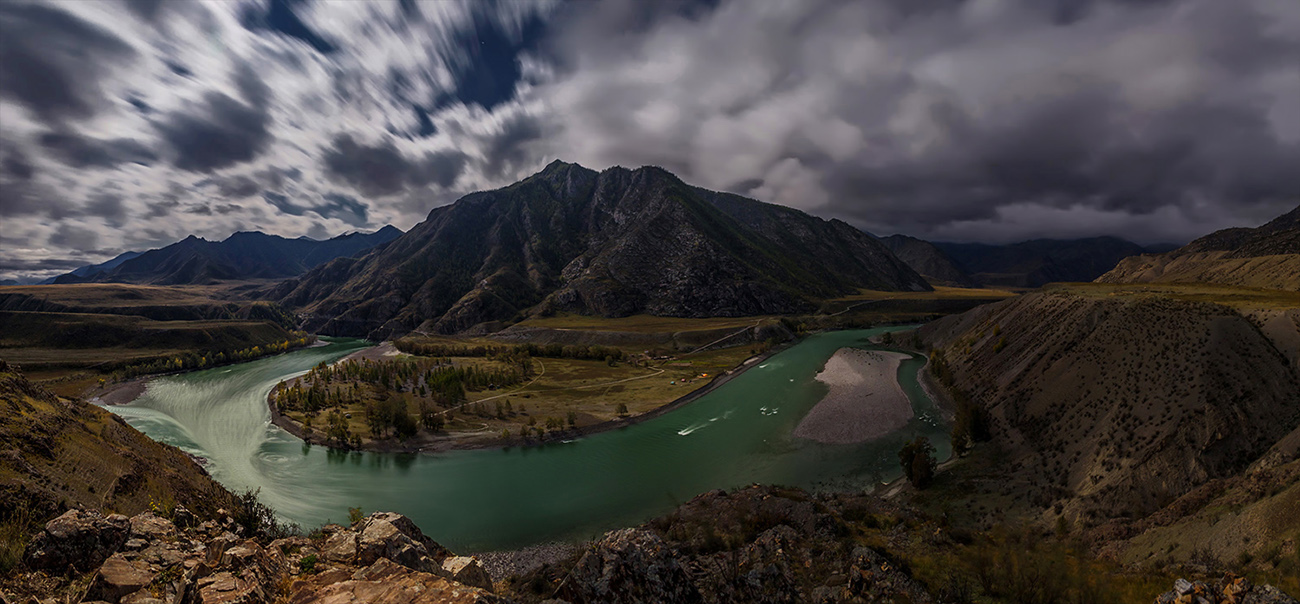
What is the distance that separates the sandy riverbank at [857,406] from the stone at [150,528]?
52041 mm

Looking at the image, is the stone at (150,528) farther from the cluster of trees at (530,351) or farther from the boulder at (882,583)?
the cluster of trees at (530,351)

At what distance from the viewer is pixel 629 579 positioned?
15.2 metres

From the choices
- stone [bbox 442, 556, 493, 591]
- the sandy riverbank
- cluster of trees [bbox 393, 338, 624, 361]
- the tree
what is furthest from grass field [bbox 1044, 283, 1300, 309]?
cluster of trees [bbox 393, 338, 624, 361]

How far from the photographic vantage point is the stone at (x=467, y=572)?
13117 millimetres

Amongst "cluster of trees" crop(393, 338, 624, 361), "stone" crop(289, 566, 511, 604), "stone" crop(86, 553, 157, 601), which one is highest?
"cluster of trees" crop(393, 338, 624, 361)

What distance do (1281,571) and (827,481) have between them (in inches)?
1048

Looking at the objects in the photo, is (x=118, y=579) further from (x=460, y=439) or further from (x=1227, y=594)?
(x=460, y=439)

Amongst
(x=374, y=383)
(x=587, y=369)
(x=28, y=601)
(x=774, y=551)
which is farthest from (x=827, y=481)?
(x=374, y=383)

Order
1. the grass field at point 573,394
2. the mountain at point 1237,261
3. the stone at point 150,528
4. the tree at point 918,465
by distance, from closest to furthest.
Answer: the stone at point 150,528, the tree at point 918,465, the grass field at point 573,394, the mountain at point 1237,261

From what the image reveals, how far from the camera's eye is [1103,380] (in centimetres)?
3850

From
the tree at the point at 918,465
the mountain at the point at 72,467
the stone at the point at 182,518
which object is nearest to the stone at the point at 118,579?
the stone at the point at 182,518

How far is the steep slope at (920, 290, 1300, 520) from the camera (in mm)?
26844

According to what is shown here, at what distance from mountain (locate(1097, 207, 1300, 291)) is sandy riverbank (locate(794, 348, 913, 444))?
5226 cm

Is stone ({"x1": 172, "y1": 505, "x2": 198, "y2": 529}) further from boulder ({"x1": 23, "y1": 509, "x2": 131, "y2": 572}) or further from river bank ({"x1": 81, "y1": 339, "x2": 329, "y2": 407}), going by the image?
river bank ({"x1": 81, "y1": 339, "x2": 329, "y2": 407})
